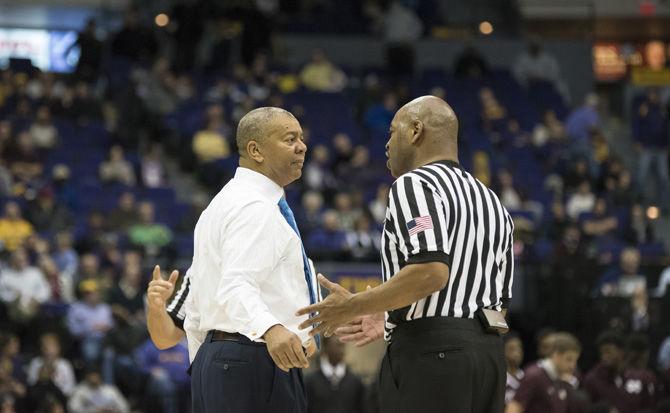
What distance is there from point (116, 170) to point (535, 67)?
29.8ft

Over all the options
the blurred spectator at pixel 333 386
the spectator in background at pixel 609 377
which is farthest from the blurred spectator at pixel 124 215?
the spectator in background at pixel 609 377

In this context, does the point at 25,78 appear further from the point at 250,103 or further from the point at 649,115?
the point at 649,115

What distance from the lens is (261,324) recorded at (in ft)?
17.0

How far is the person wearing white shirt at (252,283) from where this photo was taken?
17.4 feet

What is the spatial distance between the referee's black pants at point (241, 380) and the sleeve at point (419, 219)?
837 millimetres

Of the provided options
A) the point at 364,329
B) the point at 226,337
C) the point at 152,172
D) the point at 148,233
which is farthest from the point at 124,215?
the point at 226,337

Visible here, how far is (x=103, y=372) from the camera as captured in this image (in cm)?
1317

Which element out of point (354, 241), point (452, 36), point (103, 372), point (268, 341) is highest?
point (452, 36)

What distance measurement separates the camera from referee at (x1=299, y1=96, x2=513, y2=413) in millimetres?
5051

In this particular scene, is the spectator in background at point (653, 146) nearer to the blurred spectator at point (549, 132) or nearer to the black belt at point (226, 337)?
the blurred spectator at point (549, 132)

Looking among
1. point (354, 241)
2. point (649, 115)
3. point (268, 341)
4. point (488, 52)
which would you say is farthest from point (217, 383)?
point (488, 52)

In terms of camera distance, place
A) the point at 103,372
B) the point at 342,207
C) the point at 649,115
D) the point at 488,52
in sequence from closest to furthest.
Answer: the point at 103,372, the point at 342,207, the point at 649,115, the point at 488,52

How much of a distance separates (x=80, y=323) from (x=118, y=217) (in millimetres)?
2702

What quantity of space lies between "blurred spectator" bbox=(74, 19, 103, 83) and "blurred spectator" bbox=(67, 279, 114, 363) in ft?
24.4
